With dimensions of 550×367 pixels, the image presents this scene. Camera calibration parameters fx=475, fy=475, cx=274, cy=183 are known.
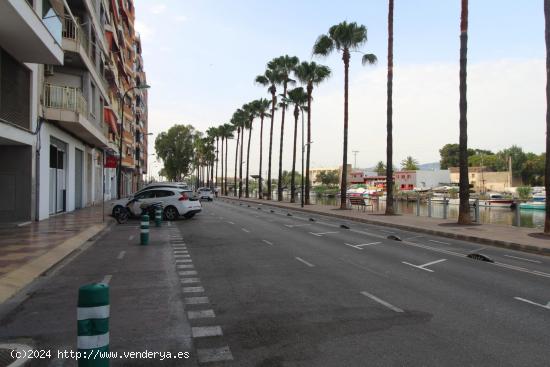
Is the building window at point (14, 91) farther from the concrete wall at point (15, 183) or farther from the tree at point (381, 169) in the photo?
the tree at point (381, 169)

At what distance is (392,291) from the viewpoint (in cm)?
817

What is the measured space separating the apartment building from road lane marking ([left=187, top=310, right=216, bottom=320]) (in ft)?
34.3

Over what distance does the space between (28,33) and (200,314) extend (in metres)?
12.7

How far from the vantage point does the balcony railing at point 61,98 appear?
877 inches

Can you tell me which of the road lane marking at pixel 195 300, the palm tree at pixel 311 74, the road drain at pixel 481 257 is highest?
the palm tree at pixel 311 74

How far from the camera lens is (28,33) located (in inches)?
595

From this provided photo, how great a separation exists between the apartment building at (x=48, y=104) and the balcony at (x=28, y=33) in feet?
0.08

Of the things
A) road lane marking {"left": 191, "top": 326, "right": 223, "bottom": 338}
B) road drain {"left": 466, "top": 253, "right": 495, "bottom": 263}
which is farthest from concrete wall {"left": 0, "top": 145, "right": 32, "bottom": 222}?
road drain {"left": 466, "top": 253, "right": 495, "bottom": 263}

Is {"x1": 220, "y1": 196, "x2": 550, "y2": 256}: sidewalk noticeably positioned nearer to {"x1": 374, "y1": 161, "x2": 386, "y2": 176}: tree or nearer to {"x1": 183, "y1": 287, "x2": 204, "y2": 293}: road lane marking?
{"x1": 183, "y1": 287, "x2": 204, "y2": 293}: road lane marking

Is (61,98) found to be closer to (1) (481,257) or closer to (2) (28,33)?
(2) (28,33)

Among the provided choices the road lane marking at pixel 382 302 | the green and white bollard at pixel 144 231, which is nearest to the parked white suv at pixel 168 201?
the green and white bollard at pixel 144 231

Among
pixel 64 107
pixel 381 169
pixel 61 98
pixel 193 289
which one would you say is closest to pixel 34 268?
pixel 193 289

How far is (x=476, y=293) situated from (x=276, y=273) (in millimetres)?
3797

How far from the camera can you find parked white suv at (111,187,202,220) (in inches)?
950
